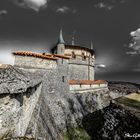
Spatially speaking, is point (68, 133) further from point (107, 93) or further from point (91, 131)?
point (107, 93)

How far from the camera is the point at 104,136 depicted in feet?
40.6

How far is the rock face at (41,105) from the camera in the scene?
4605 millimetres

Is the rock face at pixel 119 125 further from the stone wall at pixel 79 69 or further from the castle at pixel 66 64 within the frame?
the stone wall at pixel 79 69

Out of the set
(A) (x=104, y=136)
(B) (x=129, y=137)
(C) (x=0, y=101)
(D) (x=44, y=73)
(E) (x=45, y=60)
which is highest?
(E) (x=45, y=60)

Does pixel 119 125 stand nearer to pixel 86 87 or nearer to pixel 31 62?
pixel 31 62

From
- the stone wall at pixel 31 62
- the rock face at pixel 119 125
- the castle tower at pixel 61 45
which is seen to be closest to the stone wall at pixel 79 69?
the castle tower at pixel 61 45

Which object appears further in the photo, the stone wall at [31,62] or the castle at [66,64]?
the castle at [66,64]

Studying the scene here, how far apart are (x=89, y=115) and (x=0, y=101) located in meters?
17.5

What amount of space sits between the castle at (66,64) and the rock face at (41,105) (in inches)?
27.5

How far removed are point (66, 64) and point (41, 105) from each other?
8159 millimetres

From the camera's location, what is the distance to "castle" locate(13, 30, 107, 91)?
1495cm

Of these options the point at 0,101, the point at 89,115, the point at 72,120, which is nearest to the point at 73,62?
the point at 89,115

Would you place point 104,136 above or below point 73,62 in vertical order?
below

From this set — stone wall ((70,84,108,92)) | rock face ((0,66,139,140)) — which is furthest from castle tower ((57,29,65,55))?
rock face ((0,66,139,140))
